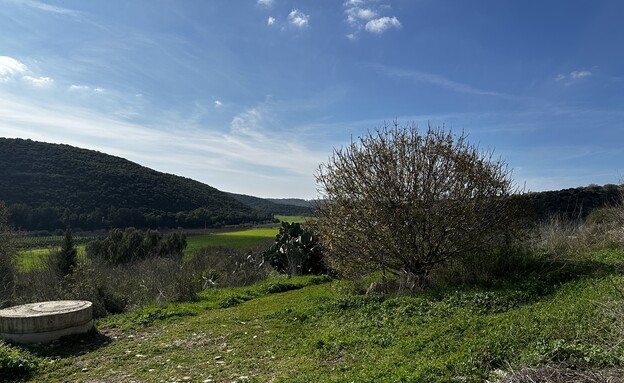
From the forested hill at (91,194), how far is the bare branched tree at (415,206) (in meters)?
34.4

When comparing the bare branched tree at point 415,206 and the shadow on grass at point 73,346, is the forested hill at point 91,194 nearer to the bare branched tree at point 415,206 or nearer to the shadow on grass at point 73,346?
the shadow on grass at point 73,346

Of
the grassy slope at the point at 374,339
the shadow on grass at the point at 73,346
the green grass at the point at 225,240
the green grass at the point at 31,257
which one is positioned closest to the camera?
the grassy slope at the point at 374,339

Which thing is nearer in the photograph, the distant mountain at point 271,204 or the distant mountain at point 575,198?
the distant mountain at point 575,198

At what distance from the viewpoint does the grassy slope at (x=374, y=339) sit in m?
4.65

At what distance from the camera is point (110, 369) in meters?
6.67

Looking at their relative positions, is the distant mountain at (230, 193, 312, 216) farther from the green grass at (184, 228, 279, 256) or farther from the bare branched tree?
the bare branched tree

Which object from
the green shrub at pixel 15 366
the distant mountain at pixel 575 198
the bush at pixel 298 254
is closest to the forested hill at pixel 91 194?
Result: the bush at pixel 298 254

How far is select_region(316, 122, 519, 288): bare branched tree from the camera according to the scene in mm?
9852

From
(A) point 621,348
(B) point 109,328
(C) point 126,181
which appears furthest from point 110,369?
(C) point 126,181

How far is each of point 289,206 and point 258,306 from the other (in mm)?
66443

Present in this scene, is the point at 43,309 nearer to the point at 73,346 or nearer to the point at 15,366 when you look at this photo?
Result: the point at 73,346

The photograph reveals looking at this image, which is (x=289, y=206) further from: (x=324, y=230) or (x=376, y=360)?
(x=376, y=360)

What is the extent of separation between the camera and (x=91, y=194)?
4644cm

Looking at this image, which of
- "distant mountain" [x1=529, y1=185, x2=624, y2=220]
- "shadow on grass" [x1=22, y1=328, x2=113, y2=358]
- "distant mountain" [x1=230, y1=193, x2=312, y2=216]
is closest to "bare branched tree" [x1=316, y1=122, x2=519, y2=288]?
"shadow on grass" [x1=22, y1=328, x2=113, y2=358]
